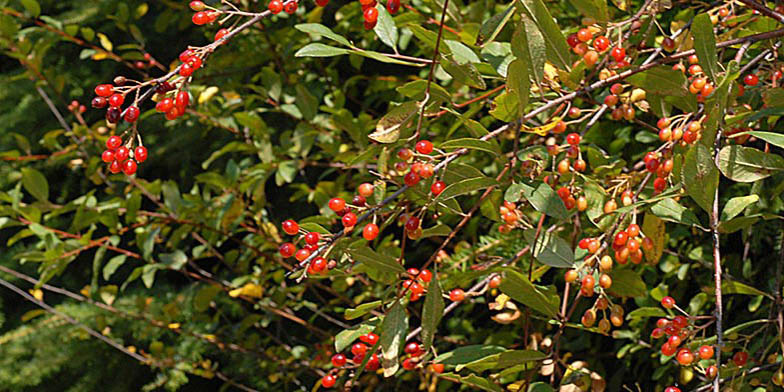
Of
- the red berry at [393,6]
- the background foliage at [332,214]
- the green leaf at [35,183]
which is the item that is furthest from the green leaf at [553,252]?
the green leaf at [35,183]

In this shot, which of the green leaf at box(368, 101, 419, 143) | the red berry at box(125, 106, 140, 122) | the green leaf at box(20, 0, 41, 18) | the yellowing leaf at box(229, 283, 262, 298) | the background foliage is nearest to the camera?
the red berry at box(125, 106, 140, 122)

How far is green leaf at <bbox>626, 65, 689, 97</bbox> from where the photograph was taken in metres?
0.62

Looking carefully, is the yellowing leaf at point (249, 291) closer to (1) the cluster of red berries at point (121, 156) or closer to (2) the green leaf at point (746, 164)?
(1) the cluster of red berries at point (121, 156)

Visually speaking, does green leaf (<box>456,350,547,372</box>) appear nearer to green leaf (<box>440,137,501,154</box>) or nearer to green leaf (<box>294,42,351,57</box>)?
green leaf (<box>440,137,501,154</box>)

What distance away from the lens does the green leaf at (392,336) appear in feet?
1.91

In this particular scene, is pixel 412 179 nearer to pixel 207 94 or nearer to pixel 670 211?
pixel 670 211

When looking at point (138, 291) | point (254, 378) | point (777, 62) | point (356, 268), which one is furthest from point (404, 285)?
point (138, 291)

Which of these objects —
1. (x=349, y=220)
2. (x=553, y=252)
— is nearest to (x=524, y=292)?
(x=553, y=252)

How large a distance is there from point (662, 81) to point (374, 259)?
286 mm

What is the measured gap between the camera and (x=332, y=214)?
3.55 feet

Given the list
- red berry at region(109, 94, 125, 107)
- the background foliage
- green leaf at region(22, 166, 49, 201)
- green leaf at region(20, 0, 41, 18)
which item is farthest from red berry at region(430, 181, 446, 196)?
green leaf at region(20, 0, 41, 18)

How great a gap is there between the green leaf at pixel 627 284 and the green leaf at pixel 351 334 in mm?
245

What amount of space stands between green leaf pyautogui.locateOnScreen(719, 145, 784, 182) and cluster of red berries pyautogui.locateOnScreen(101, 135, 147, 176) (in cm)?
45

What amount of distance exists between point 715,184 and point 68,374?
2177 millimetres
